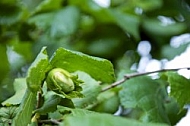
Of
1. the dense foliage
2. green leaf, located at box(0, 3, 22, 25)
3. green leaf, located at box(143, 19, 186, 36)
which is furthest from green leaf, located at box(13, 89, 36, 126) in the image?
green leaf, located at box(143, 19, 186, 36)

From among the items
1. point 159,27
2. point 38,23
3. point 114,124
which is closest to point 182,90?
point 114,124

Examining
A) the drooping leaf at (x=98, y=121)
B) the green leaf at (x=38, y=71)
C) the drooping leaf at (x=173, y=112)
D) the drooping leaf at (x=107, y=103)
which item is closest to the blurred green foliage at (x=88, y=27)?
the drooping leaf at (x=107, y=103)

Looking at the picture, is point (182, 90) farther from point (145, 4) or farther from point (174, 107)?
point (145, 4)

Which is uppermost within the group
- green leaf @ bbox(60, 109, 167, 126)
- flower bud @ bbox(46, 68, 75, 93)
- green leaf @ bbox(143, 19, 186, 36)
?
green leaf @ bbox(143, 19, 186, 36)

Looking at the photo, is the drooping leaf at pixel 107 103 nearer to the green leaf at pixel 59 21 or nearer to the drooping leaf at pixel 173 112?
the drooping leaf at pixel 173 112

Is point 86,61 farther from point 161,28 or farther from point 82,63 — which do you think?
point 161,28

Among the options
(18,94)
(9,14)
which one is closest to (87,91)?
(18,94)

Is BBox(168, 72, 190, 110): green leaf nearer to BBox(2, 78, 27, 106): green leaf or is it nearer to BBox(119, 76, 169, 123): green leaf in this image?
BBox(119, 76, 169, 123): green leaf

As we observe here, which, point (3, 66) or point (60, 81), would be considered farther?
point (3, 66)
